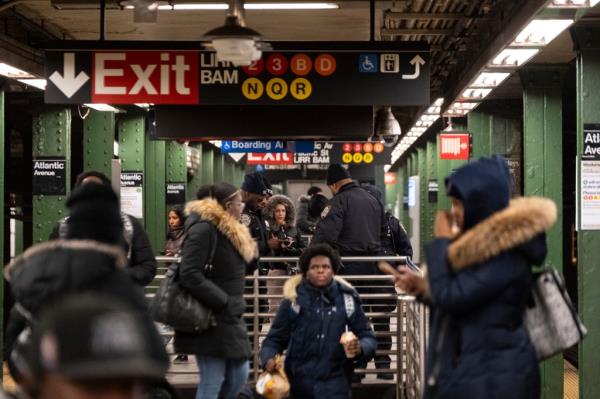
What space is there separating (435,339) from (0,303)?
22.5 ft

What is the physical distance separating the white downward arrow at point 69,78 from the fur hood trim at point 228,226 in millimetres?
1975

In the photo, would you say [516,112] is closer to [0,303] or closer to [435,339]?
[0,303]

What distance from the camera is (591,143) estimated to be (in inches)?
348

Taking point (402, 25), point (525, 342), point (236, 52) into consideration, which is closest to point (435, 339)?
point (525, 342)

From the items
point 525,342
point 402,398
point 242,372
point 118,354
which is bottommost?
point 402,398

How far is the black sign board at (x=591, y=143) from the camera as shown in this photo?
347 inches

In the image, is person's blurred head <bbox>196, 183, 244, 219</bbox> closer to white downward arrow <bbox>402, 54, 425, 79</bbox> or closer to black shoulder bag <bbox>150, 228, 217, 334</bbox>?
black shoulder bag <bbox>150, 228, 217, 334</bbox>

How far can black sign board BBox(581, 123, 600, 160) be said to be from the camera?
881 centimetres

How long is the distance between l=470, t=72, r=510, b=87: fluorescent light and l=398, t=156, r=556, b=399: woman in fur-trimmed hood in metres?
4.77

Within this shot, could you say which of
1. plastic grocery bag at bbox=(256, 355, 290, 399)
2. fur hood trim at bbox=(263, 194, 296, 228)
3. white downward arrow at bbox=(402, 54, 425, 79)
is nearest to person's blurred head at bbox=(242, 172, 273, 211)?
fur hood trim at bbox=(263, 194, 296, 228)

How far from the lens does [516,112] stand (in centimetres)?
1609

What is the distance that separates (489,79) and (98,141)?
5467mm

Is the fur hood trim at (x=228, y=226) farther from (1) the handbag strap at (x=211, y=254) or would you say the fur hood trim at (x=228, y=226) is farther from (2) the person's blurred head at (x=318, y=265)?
(2) the person's blurred head at (x=318, y=265)

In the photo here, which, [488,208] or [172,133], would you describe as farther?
[172,133]
